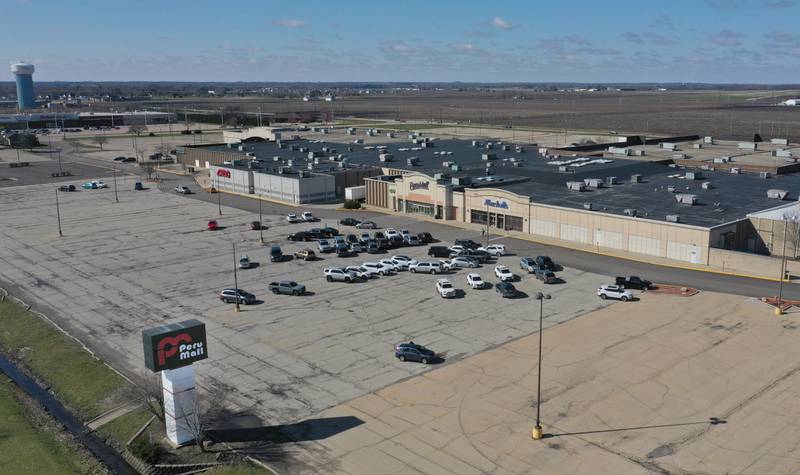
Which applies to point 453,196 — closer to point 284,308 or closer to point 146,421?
point 284,308

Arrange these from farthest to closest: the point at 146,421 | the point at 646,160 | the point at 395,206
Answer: the point at 646,160, the point at 395,206, the point at 146,421

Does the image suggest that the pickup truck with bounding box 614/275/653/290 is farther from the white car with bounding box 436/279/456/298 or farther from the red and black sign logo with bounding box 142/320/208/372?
the red and black sign logo with bounding box 142/320/208/372

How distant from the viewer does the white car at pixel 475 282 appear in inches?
2260

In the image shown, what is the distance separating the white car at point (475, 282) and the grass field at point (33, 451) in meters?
32.4

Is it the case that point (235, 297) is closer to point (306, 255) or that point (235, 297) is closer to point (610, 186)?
point (306, 255)

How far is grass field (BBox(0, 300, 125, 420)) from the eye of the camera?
3981 cm

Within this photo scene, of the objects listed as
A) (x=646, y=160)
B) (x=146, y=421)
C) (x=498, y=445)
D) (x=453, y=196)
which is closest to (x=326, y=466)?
(x=498, y=445)

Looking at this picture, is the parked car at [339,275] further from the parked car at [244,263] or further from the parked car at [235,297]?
the parked car at [244,263]

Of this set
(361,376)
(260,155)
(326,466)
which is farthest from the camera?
(260,155)

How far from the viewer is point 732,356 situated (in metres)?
43.2

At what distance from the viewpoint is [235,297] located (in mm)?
53875

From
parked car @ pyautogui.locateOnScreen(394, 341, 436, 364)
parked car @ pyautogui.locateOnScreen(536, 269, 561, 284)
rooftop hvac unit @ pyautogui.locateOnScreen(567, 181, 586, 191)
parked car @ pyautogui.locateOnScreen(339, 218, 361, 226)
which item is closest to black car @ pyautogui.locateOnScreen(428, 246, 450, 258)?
parked car @ pyautogui.locateOnScreen(536, 269, 561, 284)

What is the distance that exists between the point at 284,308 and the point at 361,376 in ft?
46.2

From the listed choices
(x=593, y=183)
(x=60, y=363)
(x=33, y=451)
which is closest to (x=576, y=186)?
(x=593, y=183)
